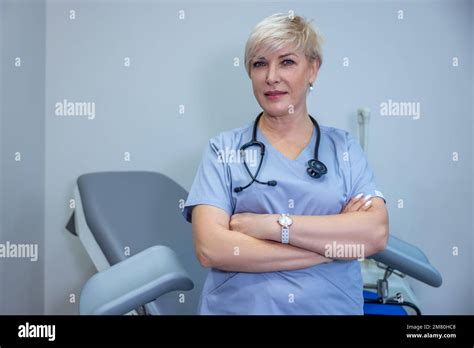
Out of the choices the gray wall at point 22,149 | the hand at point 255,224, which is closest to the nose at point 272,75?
the hand at point 255,224

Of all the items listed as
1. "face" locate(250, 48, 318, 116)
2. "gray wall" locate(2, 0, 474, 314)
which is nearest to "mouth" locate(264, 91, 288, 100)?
"face" locate(250, 48, 318, 116)

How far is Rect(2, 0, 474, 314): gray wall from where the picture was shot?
1260 millimetres

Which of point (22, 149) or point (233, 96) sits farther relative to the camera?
point (233, 96)

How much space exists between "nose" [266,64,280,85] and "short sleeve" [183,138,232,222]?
170mm

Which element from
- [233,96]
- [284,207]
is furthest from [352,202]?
[233,96]

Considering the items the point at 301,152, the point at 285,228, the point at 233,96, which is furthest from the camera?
the point at 233,96

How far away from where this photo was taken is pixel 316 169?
111 cm

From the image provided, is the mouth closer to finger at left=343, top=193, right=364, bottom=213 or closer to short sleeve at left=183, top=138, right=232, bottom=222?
short sleeve at left=183, top=138, right=232, bottom=222

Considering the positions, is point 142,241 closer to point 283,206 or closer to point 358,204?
point 283,206

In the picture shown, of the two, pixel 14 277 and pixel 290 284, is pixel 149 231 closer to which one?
pixel 14 277

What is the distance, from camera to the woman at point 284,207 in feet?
3.46

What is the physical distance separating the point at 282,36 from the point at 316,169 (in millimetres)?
266

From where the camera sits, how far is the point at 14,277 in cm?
125

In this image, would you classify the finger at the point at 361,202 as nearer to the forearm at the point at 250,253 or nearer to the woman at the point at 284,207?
the woman at the point at 284,207
